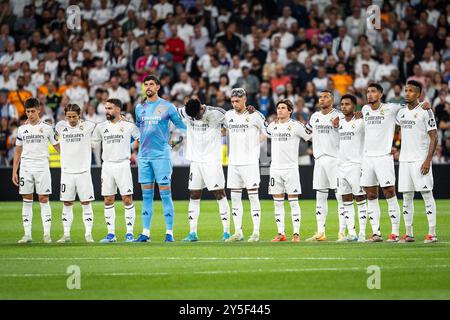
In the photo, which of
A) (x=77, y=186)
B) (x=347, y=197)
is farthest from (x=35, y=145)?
(x=347, y=197)

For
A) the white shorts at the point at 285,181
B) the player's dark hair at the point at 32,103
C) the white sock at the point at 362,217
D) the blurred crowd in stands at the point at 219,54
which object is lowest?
the white sock at the point at 362,217

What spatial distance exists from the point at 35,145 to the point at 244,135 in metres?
3.44

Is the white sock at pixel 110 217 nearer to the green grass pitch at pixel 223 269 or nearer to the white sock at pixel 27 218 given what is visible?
the green grass pitch at pixel 223 269

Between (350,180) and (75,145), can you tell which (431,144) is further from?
(75,145)

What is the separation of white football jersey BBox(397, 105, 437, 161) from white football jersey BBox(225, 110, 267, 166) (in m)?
2.42

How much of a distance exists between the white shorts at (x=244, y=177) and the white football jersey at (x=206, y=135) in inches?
13.3

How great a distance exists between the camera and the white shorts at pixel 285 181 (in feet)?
54.9

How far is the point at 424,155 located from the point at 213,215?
7791 millimetres

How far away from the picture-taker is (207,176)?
16.8 m

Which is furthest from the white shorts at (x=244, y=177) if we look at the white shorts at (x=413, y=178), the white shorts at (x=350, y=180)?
the white shorts at (x=413, y=178)

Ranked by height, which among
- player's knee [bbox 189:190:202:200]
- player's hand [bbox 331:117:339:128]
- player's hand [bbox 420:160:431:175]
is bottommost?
player's knee [bbox 189:190:202:200]

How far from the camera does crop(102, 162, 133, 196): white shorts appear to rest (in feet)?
55.0

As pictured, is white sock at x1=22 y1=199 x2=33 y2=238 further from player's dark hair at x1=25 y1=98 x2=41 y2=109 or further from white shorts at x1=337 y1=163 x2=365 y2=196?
white shorts at x1=337 y1=163 x2=365 y2=196

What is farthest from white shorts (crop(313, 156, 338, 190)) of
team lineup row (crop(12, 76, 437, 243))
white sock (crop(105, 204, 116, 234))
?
white sock (crop(105, 204, 116, 234))
